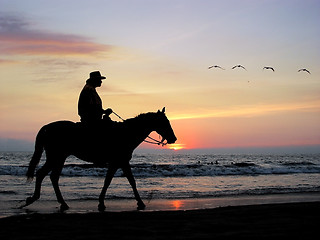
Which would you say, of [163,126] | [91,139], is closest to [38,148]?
[91,139]

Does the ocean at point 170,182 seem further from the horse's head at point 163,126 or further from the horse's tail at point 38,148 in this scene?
the horse's head at point 163,126

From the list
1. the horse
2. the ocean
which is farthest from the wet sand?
the ocean

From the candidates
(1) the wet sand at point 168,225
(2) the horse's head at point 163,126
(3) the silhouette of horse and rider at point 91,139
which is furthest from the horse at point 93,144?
(1) the wet sand at point 168,225

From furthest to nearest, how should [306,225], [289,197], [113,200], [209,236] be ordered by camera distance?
[289,197]
[113,200]
[306,225]
[209,236]

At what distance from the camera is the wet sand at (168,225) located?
519cm

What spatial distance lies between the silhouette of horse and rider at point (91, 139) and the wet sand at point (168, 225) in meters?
2.21

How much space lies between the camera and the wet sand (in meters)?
5.19

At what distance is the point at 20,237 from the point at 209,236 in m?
2.35

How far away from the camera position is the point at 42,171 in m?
9.48

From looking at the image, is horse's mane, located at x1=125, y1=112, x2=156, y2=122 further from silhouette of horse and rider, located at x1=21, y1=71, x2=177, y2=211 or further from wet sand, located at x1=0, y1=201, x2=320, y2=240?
wet sand, located at x1=0, y1=201, x2=320, y2=240

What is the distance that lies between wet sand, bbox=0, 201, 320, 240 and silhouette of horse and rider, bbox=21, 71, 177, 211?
2207 millimetres

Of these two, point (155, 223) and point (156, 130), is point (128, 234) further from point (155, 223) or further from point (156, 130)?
point (156, 130)

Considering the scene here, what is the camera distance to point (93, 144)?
9.52m

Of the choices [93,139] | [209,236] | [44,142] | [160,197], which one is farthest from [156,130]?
[209,236]
